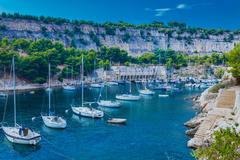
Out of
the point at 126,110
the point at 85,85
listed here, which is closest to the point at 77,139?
the point at 126,110

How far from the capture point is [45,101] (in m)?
65.2

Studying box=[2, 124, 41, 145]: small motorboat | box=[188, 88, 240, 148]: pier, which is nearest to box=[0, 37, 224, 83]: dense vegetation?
box=[2, 124, 41, 145]: small motorboat

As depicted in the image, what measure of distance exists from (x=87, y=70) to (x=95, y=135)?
6446 cm

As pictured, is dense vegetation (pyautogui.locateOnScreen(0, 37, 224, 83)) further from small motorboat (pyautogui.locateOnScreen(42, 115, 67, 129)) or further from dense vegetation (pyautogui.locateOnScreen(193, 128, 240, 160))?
dense vegetation (pyautogui.locateOnScreen(193, 128, 240, 160))

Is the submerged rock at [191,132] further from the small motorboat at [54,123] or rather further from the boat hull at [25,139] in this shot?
the boat hull at [25,139]

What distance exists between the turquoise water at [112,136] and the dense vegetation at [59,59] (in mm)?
24842

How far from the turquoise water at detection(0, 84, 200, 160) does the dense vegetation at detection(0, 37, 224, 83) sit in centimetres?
2484

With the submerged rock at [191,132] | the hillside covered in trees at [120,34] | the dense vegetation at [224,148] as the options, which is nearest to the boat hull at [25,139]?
the submerged rock at [191,132]

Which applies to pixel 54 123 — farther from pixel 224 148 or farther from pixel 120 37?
pixel 120 37

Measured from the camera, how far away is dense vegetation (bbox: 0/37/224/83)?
88.1m

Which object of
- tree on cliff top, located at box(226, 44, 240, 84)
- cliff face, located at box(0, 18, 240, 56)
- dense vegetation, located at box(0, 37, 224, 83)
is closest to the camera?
tree on cliff top, located at box(226, 44, 240, 84)

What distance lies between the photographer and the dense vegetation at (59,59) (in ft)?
289

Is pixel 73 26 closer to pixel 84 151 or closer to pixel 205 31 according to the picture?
pixel 205 31

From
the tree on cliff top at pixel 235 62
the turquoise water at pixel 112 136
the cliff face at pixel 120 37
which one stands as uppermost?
the cliff face at pixel 120 37
